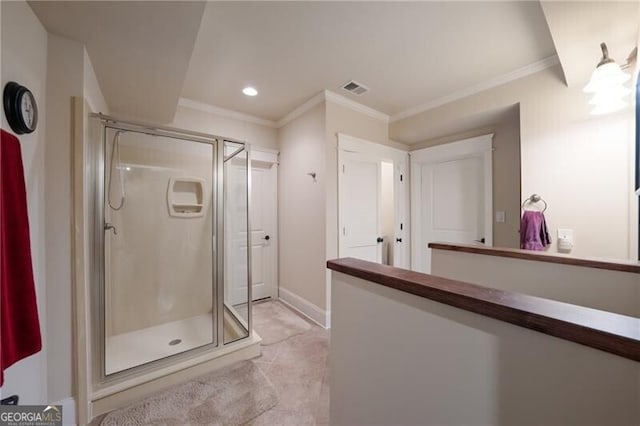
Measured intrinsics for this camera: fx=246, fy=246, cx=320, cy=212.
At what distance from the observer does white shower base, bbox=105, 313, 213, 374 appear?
1.93 meters

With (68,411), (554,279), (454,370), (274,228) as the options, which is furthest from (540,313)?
(274,228)

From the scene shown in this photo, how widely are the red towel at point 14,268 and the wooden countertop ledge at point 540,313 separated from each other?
145 centimetres

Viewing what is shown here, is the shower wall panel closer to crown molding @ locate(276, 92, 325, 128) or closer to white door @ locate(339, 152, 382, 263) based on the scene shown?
crown molding @ locate(276, 92, 325, 128)

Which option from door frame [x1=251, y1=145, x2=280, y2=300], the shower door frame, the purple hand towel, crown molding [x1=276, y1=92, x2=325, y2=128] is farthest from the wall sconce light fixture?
door frame [x1=251, y1=145, x2=280, y2=300]

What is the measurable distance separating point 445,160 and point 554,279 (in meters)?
2.25

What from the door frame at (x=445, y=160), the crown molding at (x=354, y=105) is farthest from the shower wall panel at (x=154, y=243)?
the door frame at (x=445, y=160)

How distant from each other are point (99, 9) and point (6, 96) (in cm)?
63

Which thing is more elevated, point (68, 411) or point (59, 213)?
point (59, 213)

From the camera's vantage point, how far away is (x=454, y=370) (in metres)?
0.76

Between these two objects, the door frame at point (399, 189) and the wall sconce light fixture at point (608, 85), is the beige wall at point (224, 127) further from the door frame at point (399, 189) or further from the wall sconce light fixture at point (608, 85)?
the wall sconce light fixture at point (608, 85)

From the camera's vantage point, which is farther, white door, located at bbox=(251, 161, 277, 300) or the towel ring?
white door, located at bbox=(251, 161, 277, 300)

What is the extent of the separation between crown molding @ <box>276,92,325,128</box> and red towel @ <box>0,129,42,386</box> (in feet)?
7.69

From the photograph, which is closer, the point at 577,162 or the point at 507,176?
the point at 577,162

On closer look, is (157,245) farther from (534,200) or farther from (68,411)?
(534,200)
